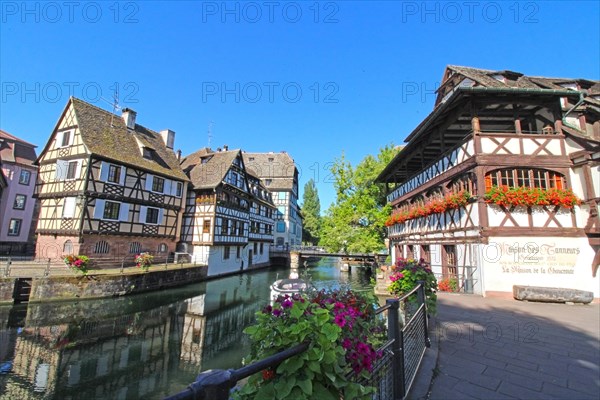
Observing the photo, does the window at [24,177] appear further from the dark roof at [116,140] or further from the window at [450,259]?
the window at [450,259]

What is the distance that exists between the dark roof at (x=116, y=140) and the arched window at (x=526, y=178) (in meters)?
23.2

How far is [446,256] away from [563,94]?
837cm

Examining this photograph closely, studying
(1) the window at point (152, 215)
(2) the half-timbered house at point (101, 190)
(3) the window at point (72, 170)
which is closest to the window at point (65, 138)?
(2) the half-timbered house at point (101, 190)

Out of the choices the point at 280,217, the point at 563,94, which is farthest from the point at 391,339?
the point at 280,217

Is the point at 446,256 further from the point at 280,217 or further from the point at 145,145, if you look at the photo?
the point at 280,217

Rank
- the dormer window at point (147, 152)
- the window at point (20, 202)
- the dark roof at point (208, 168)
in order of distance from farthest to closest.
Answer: the window at point (20, 202)
the dark roof at point (208, 168)
the dormer window at point (147, 152)

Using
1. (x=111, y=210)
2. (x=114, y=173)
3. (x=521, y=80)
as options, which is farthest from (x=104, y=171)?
(x=521, y=80)

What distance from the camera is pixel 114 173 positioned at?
2197 cm

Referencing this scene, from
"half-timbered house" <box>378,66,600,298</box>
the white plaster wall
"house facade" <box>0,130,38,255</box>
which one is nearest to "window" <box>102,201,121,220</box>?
"house facade" <box>0,130,38,255</box>

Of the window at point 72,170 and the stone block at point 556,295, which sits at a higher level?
the window at point 72,170

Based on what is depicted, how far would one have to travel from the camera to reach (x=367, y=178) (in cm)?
2917

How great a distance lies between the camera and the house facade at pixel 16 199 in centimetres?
2978

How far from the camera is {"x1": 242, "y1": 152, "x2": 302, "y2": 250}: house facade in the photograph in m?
51.5

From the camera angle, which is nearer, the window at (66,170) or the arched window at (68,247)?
the arched window at (68,247)
